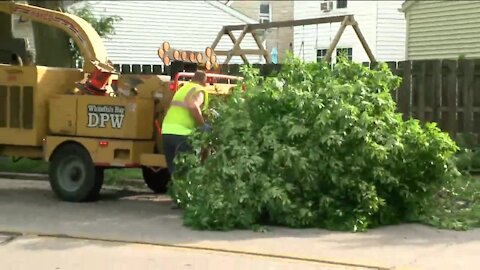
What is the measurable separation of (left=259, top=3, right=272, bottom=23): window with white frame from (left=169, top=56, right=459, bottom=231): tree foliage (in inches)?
1093

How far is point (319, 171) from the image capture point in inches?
340

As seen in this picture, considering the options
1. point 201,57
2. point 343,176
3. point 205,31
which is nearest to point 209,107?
point 201,57

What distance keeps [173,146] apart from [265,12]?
2788 centimetres

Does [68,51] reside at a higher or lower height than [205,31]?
lower

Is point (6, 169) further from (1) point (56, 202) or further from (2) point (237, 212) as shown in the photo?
(2) point (237, 212)

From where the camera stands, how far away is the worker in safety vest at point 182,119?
9.57 metres

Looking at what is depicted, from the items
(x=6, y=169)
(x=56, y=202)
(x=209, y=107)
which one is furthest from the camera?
(x=6, y=169)

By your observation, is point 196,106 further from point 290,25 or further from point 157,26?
point 157,26

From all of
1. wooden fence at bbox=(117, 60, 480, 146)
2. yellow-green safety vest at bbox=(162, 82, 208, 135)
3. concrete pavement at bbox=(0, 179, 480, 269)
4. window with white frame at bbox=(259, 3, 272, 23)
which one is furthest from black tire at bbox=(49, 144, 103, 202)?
window with white frame at bbox=(259, 3, 272, 23)

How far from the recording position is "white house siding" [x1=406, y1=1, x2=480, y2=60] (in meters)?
21.1

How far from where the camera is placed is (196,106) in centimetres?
962

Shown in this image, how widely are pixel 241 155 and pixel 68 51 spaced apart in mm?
8135

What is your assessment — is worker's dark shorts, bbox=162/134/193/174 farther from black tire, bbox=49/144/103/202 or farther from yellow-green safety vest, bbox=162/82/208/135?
black tire, bbox=49/144/103/202

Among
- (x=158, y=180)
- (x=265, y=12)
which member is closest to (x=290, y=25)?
(x=158, y=180)
